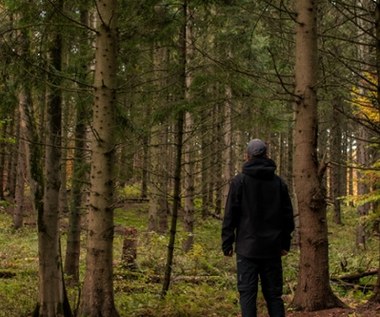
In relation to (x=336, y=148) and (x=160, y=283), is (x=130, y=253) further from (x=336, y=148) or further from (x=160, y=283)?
(x=336, y=148)

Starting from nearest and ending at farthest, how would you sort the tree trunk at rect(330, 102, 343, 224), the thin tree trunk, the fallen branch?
the thin tree trunk
the fallen branch
the tree trunk at rect(330, 102, 343, 224)

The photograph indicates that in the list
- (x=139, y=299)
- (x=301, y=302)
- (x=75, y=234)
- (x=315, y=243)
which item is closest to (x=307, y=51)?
(x=315, y=243)

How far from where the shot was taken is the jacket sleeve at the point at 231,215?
511 centimetres

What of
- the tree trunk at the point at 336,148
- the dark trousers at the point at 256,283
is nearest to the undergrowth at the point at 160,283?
the dark trousers at the point at 256,283

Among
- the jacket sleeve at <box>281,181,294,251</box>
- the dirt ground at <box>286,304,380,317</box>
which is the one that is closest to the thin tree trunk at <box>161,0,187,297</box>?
the dirt ground at <box>286,304,380,317</box>

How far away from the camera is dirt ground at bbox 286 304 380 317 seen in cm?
562

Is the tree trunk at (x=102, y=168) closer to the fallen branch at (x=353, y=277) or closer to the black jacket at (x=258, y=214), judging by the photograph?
the black jacket at (x=258, y=214)

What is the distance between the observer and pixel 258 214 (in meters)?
5.14

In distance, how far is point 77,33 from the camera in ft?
23.8

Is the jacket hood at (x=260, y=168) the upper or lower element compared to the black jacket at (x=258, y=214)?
upper

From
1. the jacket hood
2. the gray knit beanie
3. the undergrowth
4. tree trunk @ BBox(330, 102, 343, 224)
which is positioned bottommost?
the undergrowth

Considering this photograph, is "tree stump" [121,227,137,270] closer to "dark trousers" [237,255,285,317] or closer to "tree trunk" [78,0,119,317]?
"tree trunk" [78,0,119,317]

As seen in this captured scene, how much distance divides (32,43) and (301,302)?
5334 millimetres

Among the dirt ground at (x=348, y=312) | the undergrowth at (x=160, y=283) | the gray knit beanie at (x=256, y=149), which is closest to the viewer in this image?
the gray knit beanie at (x=256, y=149)
